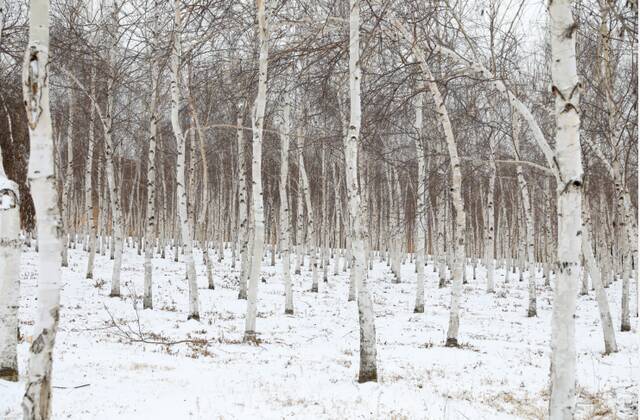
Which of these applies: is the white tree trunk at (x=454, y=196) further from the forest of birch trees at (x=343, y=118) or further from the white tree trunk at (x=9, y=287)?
the white tree trunk at (x=9, y=287)

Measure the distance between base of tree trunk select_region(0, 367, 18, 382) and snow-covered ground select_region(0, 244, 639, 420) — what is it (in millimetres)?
190

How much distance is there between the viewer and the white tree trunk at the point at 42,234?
13.2 feet

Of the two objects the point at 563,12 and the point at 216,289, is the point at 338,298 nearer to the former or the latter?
the point at 216,289

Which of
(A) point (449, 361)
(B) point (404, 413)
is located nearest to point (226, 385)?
(B) point (404, 413)

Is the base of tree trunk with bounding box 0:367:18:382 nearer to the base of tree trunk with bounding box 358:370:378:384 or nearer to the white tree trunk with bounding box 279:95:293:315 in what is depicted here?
the base of tree trunk with bounding box 358:370:378:384

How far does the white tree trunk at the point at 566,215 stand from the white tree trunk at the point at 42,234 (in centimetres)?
403

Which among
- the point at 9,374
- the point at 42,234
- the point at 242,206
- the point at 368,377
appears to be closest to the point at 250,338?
the point at 368,377

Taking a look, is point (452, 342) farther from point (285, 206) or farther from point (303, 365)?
point (285, 206)

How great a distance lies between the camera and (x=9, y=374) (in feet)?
19.2

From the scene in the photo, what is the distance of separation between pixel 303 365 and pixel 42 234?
5.01 m

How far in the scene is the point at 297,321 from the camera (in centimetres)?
1327

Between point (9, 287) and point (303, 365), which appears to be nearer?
point (9, 287)

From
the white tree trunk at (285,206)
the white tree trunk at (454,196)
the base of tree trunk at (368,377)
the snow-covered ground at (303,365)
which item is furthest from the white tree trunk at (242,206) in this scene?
the base of tree trunk at (368,377)

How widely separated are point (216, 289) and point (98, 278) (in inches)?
171
